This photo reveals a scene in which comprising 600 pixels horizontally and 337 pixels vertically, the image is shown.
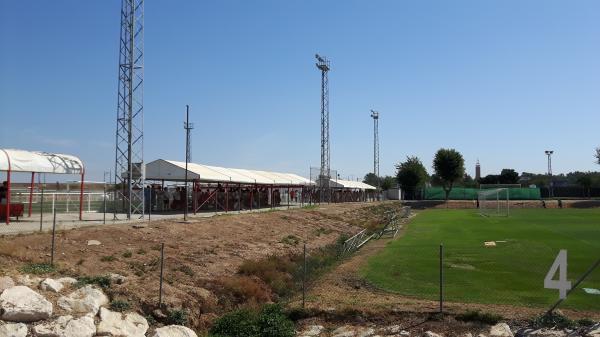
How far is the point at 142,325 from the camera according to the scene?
12961 millimetres

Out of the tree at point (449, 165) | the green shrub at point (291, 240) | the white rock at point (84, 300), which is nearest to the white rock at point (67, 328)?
the white rock at point (84, 300)

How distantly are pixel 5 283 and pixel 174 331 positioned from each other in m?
3.98

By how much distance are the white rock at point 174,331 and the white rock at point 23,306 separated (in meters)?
2.37

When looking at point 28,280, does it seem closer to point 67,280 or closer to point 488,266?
point 67,280

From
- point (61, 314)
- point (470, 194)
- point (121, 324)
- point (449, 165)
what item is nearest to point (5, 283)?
point (61, 314)

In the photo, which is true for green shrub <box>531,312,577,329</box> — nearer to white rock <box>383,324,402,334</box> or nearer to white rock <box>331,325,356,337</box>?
white rock <box>383,324,402,334</box>

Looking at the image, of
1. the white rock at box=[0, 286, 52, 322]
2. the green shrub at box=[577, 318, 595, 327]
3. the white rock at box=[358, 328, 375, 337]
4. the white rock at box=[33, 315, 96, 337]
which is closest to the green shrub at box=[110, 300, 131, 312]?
the white rock at box=[33, 315, 96, 337]

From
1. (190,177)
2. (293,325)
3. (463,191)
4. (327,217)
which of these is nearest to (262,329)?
(293,325)

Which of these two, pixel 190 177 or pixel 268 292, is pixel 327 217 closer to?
pixel 190 177

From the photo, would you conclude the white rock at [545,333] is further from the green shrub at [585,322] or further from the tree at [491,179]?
the tree at [491,179]

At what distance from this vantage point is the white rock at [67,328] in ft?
36.9

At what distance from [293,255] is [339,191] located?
63.3 m

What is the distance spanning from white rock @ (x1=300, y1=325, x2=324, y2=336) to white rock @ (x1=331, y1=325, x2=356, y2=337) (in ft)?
1.24

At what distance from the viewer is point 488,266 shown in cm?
2123
